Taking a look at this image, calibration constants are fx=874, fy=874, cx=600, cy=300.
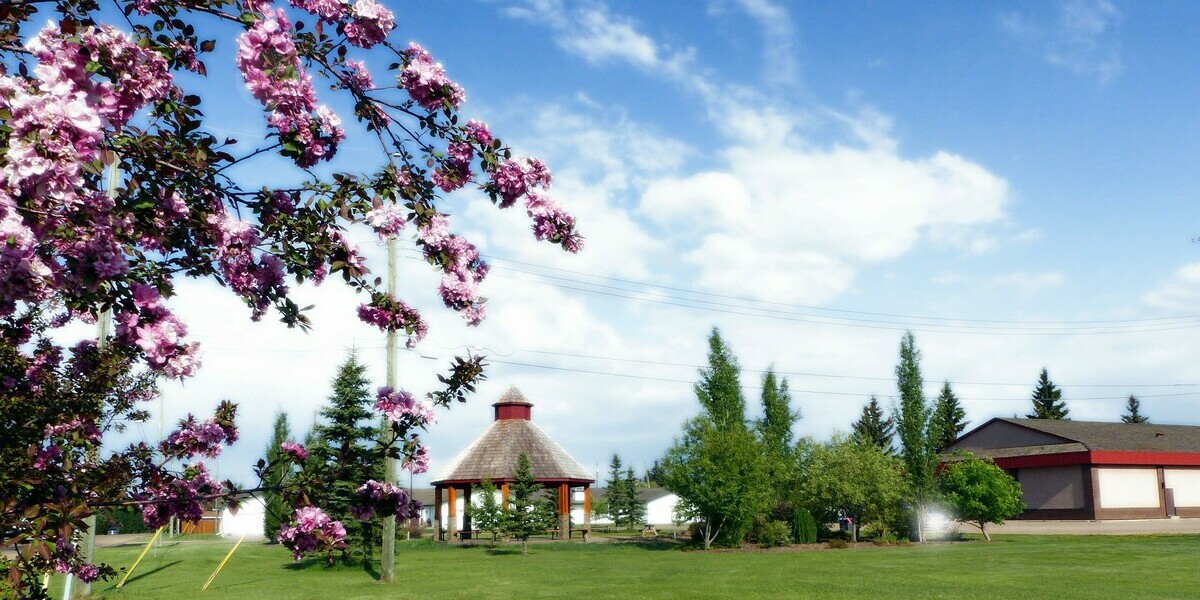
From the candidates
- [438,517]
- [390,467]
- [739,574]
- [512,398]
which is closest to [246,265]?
[390,467]

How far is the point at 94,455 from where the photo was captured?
655cm

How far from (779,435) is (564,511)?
43.4 ft

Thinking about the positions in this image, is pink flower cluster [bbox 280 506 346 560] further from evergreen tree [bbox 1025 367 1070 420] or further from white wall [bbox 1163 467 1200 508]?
evergreen tree [bbox 1025 367 1070 420]

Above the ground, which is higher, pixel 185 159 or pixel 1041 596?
pixel 185 159

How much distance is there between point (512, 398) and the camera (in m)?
50.9

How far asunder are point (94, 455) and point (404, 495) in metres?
2.54

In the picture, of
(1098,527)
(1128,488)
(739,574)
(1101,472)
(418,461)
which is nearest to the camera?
(418,461)

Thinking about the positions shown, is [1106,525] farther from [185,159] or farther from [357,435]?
[185,159]

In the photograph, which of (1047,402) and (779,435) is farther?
(1047,402)

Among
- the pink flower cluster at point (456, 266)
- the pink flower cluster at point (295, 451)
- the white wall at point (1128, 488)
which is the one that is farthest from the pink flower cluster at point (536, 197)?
the white wall at point (1128, 488)

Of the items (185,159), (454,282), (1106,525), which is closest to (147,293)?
(185,159)

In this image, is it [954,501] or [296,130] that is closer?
[296,130]

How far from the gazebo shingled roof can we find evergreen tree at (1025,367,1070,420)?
56830 mm

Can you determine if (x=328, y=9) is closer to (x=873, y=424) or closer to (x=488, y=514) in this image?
(x=488, y=514)
